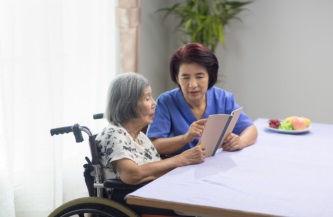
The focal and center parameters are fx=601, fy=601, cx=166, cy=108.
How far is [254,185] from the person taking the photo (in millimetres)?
2070

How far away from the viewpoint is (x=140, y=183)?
2.20m

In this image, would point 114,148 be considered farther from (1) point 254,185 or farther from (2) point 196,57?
(2) point 196,57

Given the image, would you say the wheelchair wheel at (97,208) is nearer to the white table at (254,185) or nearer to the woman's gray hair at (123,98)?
the white table at (254,185)

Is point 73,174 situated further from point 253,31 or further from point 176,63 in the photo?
point 253,31

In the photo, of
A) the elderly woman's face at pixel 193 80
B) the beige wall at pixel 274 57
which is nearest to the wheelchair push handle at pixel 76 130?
the elderly woman's face at pixel 193 80

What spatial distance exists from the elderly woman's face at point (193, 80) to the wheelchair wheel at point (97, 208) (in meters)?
0.75

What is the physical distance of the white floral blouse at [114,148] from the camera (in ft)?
7.28

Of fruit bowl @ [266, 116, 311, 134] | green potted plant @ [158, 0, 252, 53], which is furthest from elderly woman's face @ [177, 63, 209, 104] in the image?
green potted plant @ [158, 0, 252, 53]

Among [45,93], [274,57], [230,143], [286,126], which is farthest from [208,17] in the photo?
[230,143]

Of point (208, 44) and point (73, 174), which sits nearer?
point (73, 174)

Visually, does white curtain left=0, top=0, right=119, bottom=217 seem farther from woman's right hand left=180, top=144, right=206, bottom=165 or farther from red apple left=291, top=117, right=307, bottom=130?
red apple left=291, top=117, right=307, bottom=130

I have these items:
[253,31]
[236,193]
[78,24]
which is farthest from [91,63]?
[236,193]

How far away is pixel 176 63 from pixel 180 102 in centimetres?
18

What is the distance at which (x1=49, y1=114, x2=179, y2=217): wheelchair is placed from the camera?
2109mm
